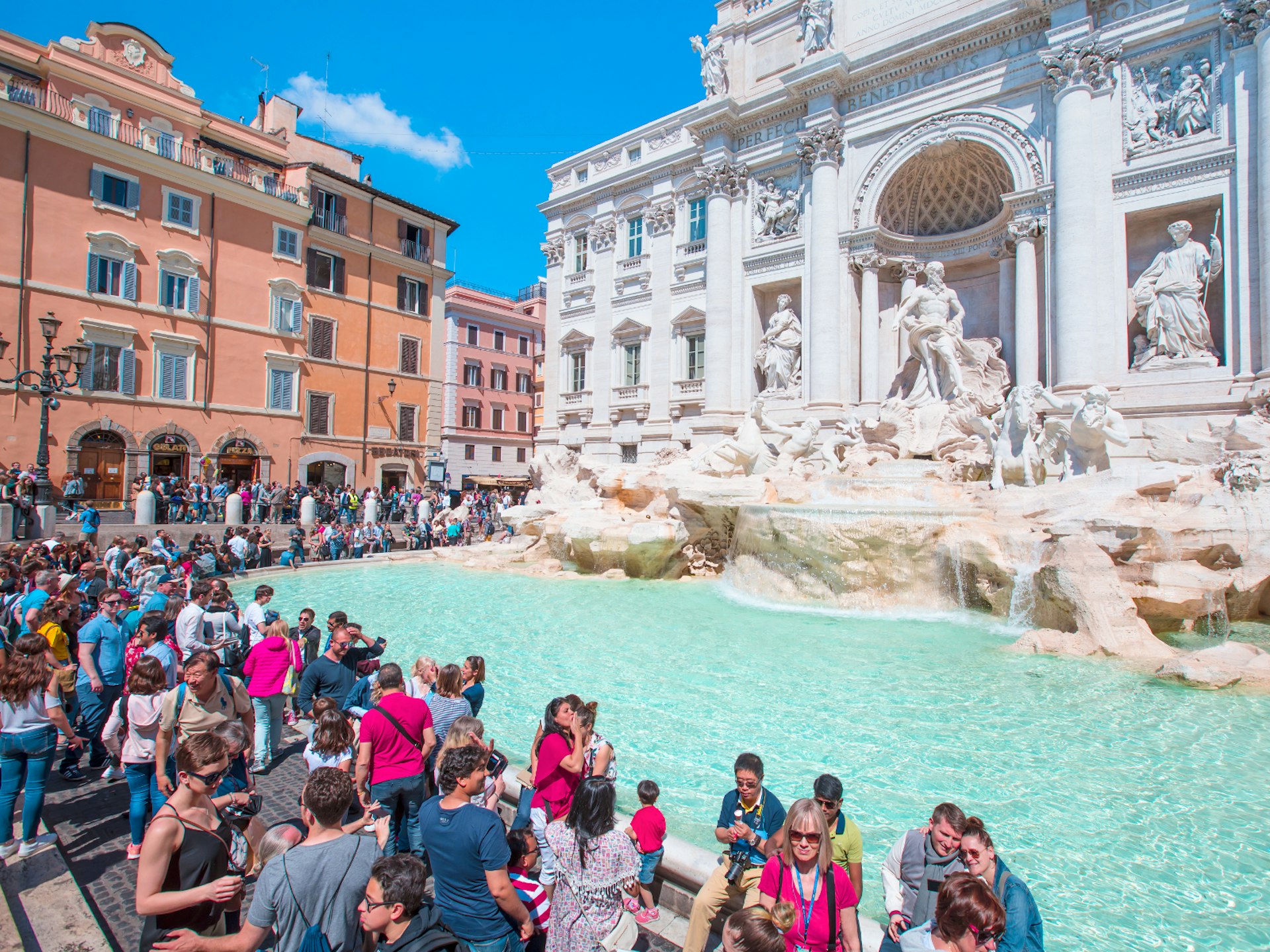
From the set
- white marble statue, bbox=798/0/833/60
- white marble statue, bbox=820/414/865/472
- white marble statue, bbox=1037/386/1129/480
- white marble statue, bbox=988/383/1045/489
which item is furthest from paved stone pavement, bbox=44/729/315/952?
white marble statue, bbox=798/0/833/60

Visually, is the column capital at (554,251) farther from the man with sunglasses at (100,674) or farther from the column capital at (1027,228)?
the man with sunglasses at (100,674)

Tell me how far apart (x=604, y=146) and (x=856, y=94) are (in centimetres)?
1004

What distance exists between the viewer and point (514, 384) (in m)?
37.7

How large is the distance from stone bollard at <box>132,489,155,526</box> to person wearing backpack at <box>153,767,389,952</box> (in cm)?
1763

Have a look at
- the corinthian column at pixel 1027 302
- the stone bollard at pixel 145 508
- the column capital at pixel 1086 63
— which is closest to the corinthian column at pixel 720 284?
the corinthian column at pixel 1027 302

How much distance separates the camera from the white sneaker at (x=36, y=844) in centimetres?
362

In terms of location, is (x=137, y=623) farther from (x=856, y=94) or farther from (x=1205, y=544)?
(x=856, y=94)

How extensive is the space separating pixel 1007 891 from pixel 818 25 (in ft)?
70.4

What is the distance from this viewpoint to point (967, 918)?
2.04 m

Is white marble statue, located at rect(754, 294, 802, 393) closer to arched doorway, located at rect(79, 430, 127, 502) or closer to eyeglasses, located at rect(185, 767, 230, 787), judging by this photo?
eyeglasses, located at rect(185, 767, 230, 787)

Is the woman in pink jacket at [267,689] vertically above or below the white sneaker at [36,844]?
above

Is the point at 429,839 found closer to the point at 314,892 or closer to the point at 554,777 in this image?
the point at 314,892

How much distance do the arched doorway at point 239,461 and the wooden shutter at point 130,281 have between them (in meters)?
5.22

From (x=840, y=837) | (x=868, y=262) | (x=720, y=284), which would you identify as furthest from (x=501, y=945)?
(x=720, y=284)
